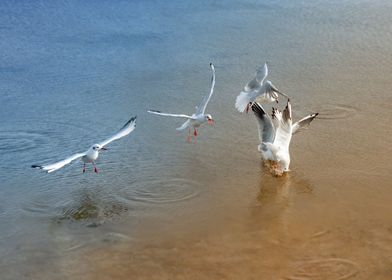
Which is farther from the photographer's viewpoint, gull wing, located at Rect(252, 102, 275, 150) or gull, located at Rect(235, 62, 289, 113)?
gull, located at Rect(235, 62, 289, 113)

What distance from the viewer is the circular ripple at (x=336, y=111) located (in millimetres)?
9250

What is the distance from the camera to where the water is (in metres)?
6.24

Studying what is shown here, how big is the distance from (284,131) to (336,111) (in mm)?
1683

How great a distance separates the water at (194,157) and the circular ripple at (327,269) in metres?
0.02

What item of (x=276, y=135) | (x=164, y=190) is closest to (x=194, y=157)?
(x=164, y=190)

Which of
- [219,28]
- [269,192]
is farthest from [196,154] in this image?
[219,28]

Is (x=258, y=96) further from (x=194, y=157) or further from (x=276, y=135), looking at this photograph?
(x=194, y=157)

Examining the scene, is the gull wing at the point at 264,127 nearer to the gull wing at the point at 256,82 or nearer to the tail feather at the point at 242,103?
the tail feather at the point at 242,103

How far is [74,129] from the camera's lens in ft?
30.6

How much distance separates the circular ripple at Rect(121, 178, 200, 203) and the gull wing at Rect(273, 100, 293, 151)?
121cm

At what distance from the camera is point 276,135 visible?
26.4ft

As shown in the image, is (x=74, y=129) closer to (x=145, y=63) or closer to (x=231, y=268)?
(x=145, y=63)

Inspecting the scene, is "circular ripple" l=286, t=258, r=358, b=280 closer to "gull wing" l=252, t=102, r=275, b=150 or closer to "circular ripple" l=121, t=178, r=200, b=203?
"circular ripple" l=121, t=178, r=200, b=203

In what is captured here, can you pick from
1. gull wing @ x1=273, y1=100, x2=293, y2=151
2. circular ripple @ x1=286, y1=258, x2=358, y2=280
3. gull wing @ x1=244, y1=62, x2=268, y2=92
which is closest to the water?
circular ripple @ x1=286, y1=258, x2=358, y2=280
